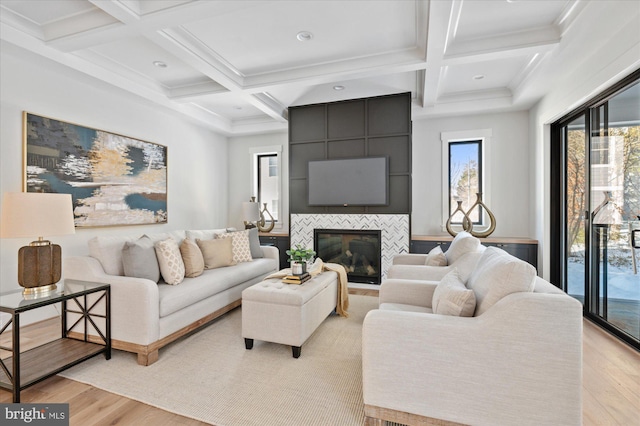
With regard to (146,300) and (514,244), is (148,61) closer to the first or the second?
(146,300)

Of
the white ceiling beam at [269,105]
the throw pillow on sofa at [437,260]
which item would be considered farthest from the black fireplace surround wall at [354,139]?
the throw pillow on sofa at [437,260]

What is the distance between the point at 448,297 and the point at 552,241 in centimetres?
324

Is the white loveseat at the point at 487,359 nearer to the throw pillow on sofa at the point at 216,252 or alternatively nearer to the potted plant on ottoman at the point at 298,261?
the potted plant on ottoman at the point at 298,261

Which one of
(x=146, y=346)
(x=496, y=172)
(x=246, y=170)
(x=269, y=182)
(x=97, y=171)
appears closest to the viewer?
(x=146, y=346)

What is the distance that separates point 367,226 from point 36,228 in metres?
3.79

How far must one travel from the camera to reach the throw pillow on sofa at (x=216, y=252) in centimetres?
356

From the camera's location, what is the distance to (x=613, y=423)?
1716 millimetres

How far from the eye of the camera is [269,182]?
624 cm

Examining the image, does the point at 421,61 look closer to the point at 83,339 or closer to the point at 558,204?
the point at 558,204

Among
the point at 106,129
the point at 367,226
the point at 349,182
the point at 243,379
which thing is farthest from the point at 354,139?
the point at 243,379

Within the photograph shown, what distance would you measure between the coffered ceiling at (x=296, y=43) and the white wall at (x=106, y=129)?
14.0 inches

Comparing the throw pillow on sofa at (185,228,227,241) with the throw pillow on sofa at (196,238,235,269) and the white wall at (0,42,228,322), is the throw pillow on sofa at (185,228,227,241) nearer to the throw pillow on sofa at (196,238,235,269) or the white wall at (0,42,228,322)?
the throw pillow on sofa at (196,238,235,269)

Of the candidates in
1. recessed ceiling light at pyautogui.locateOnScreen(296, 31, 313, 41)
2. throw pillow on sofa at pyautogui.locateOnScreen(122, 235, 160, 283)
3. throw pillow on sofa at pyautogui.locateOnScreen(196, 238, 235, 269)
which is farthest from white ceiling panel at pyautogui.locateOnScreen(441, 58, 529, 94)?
throw pillow on sofa at pyautogui.locateOnScreen(122, 235, 160, 283)

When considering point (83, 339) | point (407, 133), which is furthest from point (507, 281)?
point (407, 133)
